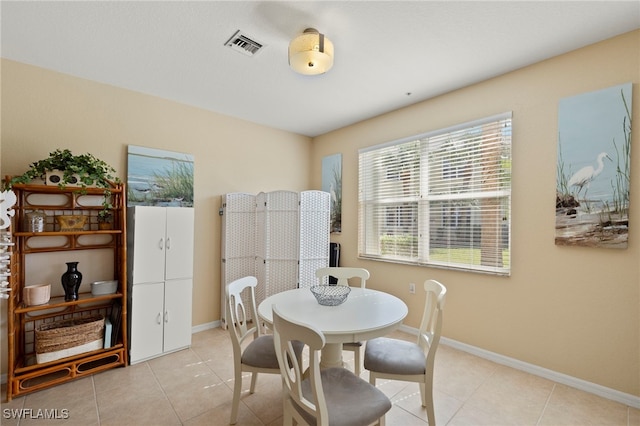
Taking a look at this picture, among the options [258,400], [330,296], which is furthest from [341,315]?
[258,400]

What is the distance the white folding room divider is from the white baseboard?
69.6 inches

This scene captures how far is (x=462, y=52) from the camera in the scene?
2363 mm

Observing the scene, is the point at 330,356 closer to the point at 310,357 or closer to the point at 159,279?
the point at 310,357

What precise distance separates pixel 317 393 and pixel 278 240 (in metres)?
2.41

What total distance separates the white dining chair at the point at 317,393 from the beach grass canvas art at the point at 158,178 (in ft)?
8.02

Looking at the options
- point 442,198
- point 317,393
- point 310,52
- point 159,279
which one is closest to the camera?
point 317,393

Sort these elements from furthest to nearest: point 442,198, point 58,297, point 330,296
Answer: point 442,198, point 58,297, point 330,296

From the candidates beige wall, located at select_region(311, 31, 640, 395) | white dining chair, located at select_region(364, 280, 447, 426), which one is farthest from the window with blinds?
white dining chair, located at select_region(364, 280, 447, 426)

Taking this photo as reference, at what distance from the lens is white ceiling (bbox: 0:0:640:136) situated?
1.90 meters

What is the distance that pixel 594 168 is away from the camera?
2223 mm

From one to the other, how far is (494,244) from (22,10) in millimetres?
4039

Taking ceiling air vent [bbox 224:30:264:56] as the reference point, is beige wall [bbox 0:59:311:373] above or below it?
below

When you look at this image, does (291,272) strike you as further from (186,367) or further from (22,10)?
(22,10)

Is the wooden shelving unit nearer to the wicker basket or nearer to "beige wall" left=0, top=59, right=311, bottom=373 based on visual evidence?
the wicker basket
